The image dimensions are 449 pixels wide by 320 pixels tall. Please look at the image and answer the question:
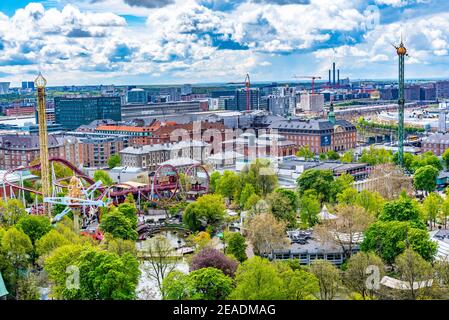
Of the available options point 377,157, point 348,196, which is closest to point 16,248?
point 348,196

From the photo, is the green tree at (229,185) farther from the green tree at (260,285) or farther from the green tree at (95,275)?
the green tree at (260,285)

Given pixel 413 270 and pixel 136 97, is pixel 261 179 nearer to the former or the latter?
pixel 413 270

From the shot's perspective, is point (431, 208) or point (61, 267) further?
point (431, 208)

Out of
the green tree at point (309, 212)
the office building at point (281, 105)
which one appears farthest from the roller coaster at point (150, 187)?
the office building at point (281, 105)

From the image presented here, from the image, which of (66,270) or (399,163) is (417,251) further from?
(399,163)

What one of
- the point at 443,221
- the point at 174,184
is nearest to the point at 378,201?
the point at 443,221

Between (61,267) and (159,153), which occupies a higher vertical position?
(159,153)

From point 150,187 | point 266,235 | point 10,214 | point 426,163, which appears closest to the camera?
point 266,235
